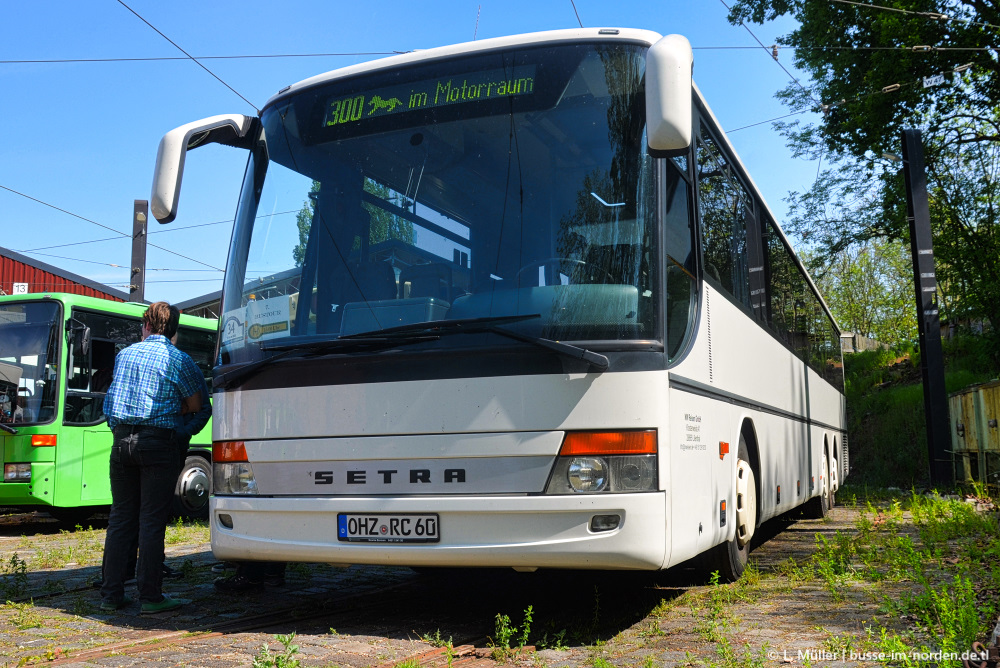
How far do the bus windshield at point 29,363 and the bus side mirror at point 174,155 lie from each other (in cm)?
718

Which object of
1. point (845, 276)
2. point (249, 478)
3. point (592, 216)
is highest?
→ point (845, 276)

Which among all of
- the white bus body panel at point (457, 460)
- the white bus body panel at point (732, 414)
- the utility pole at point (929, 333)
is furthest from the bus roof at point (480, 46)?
the utility pole at point (929, 333)

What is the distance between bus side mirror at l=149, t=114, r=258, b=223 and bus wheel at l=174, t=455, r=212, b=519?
7.94 meters

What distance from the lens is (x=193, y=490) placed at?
13.1 metres

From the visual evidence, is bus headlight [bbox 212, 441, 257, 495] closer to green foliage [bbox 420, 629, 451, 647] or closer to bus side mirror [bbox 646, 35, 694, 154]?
green foliage [bbox 420, 629, 451, 647]

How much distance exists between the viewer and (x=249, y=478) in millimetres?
5363

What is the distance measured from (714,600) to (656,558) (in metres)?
1.55

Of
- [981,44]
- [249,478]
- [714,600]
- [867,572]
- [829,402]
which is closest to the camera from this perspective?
[249,478]

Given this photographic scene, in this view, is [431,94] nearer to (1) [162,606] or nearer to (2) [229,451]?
(2) [229,451]

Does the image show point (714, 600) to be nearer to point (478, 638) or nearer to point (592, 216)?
point (478, 638)

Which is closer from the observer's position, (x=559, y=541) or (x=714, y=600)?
(x=559, y=541)

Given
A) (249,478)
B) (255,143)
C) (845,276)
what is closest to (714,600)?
(249,478)

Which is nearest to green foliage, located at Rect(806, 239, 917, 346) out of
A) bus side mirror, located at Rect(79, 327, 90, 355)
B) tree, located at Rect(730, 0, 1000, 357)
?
tree, located at Rect(730, 0, 1000, 357)

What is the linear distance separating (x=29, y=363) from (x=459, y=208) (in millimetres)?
8835
